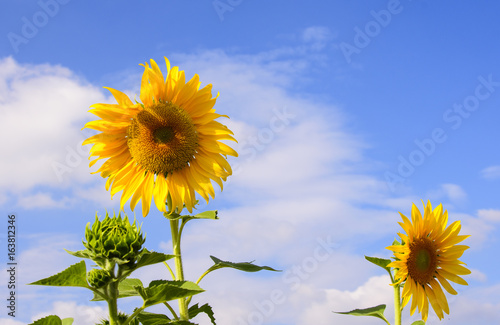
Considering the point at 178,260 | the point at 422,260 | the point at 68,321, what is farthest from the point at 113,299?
the point at 422,260

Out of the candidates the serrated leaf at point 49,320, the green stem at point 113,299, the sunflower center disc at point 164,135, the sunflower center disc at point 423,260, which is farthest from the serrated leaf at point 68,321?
the sunflower center disc at point 423,260

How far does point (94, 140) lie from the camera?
398 centimetres

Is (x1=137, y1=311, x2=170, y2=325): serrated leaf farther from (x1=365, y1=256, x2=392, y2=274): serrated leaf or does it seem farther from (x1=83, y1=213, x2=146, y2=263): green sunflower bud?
(x1=365, y1=256, x2=392, y2=274): serrated leaf

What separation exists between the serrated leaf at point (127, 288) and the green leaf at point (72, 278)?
639 millimetres

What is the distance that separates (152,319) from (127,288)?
45 centimetres

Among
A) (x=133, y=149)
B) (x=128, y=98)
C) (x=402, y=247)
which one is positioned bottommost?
(x=402, y=247)

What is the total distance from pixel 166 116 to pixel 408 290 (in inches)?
110

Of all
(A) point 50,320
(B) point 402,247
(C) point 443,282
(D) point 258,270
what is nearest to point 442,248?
(C) point 443,282

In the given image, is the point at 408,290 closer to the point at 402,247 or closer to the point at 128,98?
the point at 402,247

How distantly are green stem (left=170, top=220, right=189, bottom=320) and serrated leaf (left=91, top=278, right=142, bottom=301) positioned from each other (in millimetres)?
289

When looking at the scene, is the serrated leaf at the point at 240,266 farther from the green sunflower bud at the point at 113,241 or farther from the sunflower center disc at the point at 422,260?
the sunflower center disc at the point at 422,260

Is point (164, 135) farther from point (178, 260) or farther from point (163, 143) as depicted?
point (178, 260)

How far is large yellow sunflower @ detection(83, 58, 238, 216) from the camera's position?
12.9 feet

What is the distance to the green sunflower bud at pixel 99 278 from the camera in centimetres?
299
